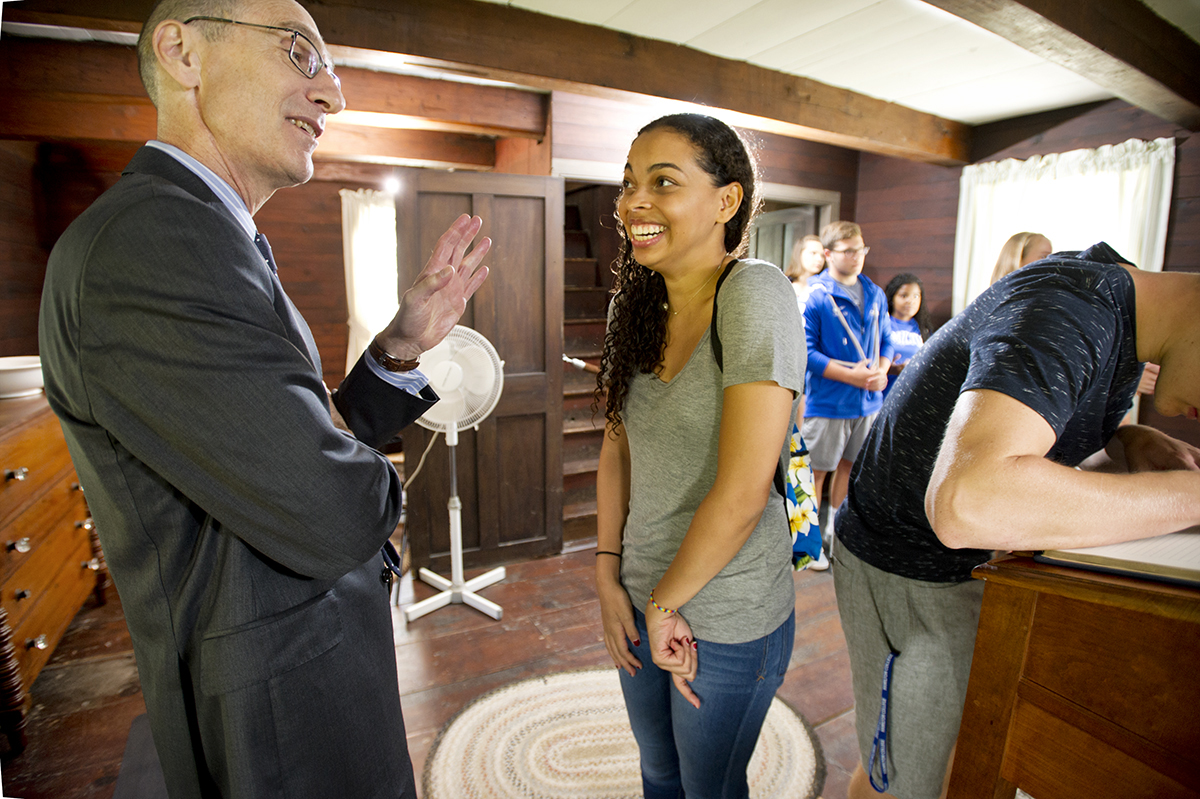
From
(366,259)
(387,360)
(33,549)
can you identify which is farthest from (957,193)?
(33,549)

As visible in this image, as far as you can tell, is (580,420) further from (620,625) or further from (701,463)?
(701,463)

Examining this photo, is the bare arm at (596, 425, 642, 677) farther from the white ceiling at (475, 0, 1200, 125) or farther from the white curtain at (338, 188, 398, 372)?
the white curtain at (338, 188, 398, 372)

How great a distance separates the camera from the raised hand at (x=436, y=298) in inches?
44.6

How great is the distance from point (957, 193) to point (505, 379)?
3.51 meters

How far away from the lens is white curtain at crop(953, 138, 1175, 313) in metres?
3.60

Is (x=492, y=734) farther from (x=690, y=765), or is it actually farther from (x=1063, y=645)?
(x=1063, y=645)

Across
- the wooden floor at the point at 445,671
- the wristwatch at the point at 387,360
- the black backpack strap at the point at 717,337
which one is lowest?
the wooden floor at the point at 445,671

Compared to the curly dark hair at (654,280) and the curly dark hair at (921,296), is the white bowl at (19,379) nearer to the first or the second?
the curly dark hair at (654,280)

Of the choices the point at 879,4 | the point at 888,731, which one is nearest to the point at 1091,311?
the point at 888,731

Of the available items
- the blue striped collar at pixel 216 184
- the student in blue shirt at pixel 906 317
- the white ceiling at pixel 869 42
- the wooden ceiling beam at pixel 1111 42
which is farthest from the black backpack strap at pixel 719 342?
the student in blue shirt at pixel 906 317

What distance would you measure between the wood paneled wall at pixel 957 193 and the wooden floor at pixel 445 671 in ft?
8.72

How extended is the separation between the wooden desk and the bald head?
1.19m

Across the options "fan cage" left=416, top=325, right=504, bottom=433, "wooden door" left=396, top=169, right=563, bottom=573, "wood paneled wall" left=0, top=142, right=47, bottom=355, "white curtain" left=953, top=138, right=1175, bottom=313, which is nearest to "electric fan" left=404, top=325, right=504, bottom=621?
"fan cage" left=416, top=325, right=504, bottom=433

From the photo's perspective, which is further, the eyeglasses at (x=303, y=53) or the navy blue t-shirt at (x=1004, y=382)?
the eyeglasses at (x=303, y=53)
